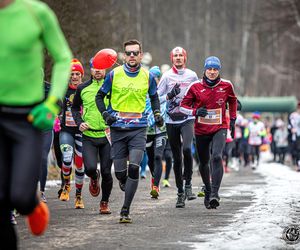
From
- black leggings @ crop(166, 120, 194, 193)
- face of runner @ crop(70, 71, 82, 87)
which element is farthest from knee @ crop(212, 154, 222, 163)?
face of runner @ crop(70, 71, 82, 87)

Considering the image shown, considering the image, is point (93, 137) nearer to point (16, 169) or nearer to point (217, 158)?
point (217, 158)

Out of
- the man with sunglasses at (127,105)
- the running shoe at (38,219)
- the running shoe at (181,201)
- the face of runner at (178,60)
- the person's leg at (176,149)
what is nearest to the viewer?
the running shoe at (38,219)

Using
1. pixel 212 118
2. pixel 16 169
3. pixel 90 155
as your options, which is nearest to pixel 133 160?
pixel 90 155

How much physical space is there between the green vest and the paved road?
1.24 m

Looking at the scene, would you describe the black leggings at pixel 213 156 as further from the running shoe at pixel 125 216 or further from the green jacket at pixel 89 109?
the running shoe at pixel 125 216

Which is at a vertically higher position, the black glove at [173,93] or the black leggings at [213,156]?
the black glove at [173,93]

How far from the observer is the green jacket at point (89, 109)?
12.0m

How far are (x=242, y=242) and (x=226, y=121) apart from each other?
379 cm

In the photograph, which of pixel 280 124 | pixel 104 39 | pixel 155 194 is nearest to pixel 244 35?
pixel 280 124

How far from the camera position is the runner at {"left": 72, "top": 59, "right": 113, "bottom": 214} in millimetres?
11672

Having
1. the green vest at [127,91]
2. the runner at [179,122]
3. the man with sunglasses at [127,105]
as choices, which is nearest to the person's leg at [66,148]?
the runner at [179,122]

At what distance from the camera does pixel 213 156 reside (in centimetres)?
1191

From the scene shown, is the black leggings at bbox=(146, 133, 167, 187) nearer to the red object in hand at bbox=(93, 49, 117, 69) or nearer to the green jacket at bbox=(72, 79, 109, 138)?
the green jacket at bbox=(72, 79, 109, 138)

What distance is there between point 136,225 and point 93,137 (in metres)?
2.02
